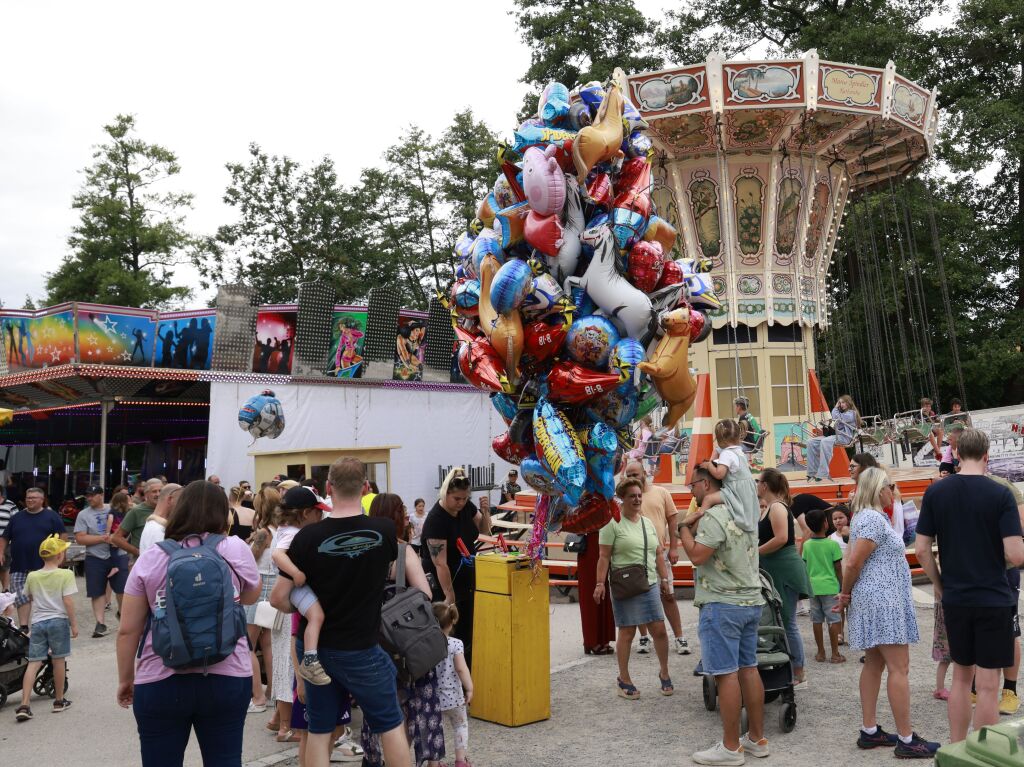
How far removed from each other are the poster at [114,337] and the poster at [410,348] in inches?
236

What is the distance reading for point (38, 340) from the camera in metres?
18.1

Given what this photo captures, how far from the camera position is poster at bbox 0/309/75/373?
685 inches

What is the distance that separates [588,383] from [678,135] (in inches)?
450

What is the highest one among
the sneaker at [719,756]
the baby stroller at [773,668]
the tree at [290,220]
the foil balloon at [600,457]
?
the tree at [290,220]

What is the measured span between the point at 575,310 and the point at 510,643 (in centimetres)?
238

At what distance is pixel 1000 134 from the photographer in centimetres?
2447

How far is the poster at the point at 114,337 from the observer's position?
17.3 metres

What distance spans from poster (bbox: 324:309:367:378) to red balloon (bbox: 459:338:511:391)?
1499 centimetres

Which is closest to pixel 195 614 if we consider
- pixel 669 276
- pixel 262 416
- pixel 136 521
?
pixel 669 276

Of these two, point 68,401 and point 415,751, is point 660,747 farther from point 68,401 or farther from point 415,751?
point 68,401

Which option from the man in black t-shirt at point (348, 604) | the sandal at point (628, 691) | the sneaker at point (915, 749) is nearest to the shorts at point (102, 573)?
the sandal at point (628, 691)

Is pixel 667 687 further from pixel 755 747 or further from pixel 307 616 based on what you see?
pixel 307 616

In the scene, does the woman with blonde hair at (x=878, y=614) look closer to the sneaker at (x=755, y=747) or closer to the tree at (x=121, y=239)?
the sneaker at (x=755, y=747)

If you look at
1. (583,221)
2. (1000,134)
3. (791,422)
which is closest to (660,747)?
(583,221)
